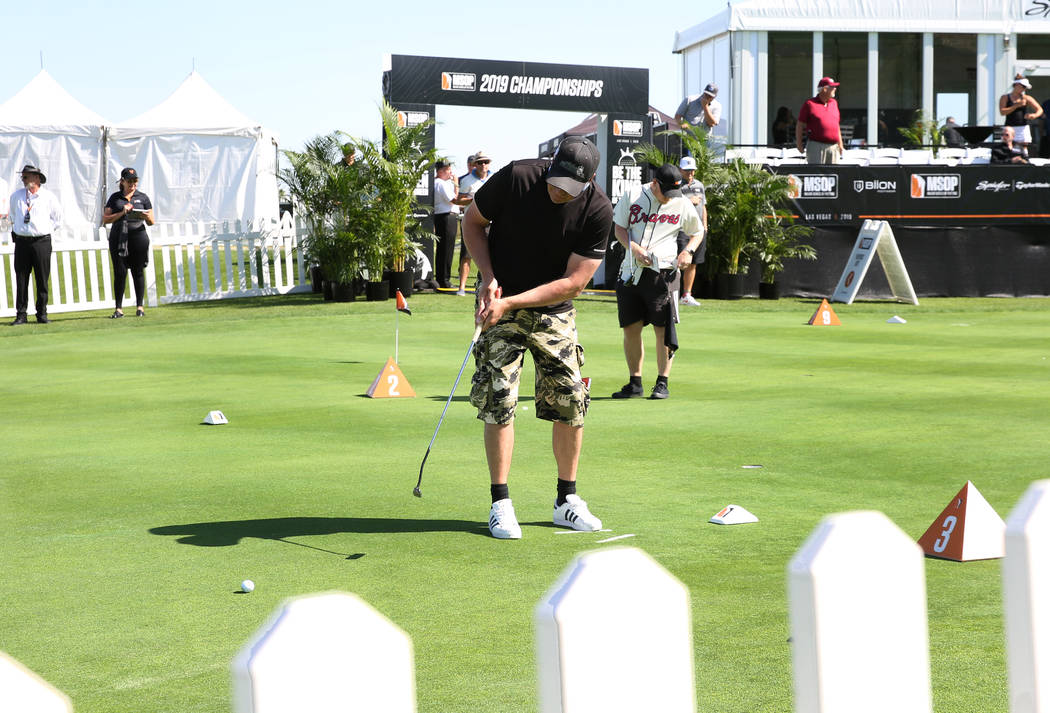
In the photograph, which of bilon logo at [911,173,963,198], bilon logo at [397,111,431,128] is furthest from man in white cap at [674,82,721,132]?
bilon logo at [397,111,431,128]

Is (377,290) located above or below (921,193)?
below

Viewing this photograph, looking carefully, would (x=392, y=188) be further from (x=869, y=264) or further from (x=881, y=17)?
(x=881, y=17)

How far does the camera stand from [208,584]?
15.8 ft

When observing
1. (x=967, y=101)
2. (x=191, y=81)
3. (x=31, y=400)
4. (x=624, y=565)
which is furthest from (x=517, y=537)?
(x=191, y=81)

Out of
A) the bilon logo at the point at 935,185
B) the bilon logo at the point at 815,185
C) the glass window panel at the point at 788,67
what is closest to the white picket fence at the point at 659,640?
the bilon logo at the point at 815,185

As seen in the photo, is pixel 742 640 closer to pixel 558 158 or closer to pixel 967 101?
pixel 558 158

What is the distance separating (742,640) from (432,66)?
20.0m

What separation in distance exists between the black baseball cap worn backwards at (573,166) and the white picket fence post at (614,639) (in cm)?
409

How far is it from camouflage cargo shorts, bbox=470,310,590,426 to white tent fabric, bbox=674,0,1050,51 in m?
22.6

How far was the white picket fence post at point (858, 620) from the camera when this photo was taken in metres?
1.71

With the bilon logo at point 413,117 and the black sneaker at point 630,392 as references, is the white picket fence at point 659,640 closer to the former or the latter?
the black sneaker at point 630,392

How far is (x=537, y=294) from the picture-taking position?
5707 mm

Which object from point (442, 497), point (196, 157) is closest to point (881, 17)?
point (196, 157)

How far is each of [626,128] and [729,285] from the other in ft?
15.7
